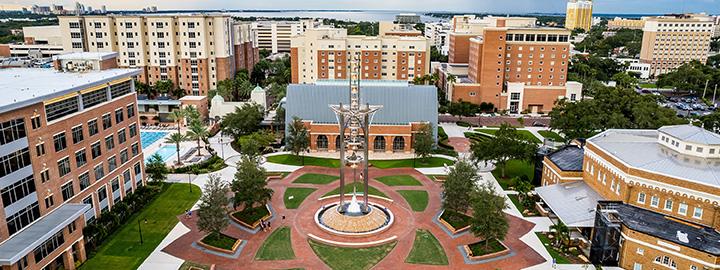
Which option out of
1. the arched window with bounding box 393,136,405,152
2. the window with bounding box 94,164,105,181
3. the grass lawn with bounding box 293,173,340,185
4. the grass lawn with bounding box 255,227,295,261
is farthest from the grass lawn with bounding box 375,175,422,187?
the window with bounding box 94,164,105,181

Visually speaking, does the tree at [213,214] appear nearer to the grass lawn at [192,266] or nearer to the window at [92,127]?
the grass lawn at [192,266]

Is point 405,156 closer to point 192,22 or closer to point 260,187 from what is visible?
point 260,187

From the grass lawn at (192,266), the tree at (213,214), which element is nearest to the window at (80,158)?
the tree at (213,214)

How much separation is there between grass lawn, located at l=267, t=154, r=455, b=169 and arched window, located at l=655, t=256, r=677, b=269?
3490 cm

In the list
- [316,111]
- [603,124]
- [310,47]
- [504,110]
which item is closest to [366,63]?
[310,47]

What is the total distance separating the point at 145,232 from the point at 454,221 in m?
31.8

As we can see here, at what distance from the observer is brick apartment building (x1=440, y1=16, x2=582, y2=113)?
353ft

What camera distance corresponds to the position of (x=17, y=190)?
124ft

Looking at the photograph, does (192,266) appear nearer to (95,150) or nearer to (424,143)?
(95,150)

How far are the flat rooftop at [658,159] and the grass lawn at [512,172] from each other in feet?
42.0

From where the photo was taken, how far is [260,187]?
168 feet

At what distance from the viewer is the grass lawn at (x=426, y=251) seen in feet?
141

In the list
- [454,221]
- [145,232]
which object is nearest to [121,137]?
[145,232]

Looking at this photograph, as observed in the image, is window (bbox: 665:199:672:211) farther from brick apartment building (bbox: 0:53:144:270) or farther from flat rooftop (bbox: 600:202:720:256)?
brick apartment building (bbox: 0:53:144:270)
